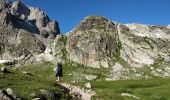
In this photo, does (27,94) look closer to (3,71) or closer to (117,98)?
(117,98)

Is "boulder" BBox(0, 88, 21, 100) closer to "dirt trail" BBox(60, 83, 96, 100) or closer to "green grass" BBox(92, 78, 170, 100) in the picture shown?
"dirt trail" BBox(60, 83, 96, 100)

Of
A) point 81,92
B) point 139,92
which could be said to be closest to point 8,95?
point 81,92

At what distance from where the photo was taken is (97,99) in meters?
50.9

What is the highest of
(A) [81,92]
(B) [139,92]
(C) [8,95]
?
(B) [139,92]

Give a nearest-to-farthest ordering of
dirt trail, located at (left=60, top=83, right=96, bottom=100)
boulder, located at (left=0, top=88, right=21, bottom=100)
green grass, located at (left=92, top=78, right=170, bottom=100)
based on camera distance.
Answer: boulder, located at (left=0, top=88, right=21, bottom=100) < dirt trail, located at (left=60, top=83, right=96, bottom=100) < green grass, located at (left=92, top=78, right=170, bottom=100)

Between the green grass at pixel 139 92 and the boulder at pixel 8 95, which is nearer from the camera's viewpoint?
the boulder at pixel 8 95

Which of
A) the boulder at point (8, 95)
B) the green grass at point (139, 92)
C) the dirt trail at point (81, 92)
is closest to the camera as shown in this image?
the boulder at point (8, 95)

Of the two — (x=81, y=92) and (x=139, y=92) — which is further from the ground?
(x=139, y=92)

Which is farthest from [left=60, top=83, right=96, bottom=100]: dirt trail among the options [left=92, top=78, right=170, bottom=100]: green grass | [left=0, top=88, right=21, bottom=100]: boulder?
[left=0, top=88, right=21, bottom=100]: boulder

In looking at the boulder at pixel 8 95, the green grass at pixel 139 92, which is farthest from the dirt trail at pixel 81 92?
the boulder at pixel 8 95

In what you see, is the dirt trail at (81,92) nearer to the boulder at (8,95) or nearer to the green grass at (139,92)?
the green grass at (139,92)

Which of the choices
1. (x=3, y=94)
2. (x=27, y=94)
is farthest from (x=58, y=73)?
(x=3, y=94)

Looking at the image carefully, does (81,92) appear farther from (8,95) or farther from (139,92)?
(139,92)

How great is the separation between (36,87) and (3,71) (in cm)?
1621
